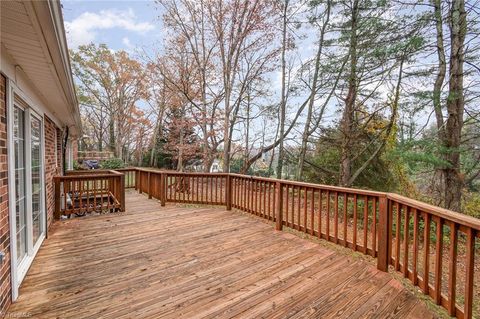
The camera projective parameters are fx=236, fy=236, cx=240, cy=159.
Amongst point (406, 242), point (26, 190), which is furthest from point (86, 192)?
point (406, 242)

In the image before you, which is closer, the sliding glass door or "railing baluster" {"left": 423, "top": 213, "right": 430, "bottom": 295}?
"railing baluster" {"left": 423, "top": 213, "right": 430, "bottom": 295}

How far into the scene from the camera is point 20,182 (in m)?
2.60

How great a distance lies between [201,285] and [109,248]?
1.71 m

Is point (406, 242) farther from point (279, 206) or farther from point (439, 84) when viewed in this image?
point (439, 84)

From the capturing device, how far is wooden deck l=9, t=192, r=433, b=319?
1999 mm

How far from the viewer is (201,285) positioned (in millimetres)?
2361

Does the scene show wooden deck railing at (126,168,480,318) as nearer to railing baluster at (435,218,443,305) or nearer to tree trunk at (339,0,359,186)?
railing baluster at (435,218,443,305)

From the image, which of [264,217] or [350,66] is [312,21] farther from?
[264,217]

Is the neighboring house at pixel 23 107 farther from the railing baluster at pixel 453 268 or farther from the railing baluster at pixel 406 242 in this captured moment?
the railing baluster at pixel 406 242

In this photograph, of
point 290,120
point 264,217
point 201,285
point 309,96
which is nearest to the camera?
point 201,285

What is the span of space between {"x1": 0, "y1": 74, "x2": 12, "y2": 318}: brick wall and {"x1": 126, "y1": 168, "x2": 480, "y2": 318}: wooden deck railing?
330 cm

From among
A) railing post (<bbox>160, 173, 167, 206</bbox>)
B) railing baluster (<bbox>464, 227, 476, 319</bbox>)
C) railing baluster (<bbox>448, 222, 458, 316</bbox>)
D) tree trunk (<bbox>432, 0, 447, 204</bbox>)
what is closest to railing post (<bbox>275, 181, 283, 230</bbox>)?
railing baluster (<bbox>448, 222, 458, 316</bbox>)

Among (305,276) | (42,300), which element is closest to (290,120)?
(305,276)

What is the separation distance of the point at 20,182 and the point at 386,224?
160 inches
